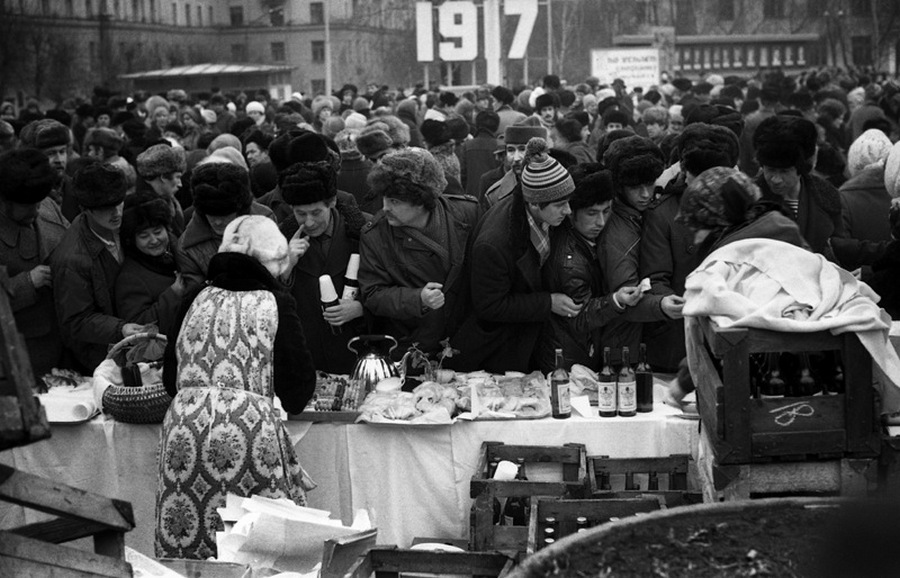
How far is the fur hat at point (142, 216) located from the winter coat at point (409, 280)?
38.6 inches

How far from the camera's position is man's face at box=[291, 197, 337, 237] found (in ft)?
20.2

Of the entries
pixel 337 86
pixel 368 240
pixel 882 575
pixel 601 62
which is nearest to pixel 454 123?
pixel 368 240

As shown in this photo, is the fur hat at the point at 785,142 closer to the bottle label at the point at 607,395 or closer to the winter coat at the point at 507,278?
the winter coat at the point at 507,278

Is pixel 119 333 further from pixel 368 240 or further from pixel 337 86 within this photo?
pixel 337 86

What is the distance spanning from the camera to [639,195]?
6.17 metres

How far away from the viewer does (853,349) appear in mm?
4449

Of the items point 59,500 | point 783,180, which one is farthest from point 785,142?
point 59,500

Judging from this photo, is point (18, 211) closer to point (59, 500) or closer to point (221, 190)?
point (221, 190)

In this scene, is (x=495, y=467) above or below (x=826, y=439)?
below

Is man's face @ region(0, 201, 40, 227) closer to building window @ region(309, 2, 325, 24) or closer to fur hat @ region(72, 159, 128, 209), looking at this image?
fur hat @ region(72, 159, 128, 209)

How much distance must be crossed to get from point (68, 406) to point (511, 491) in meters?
2.15

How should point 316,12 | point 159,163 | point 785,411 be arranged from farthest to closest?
point 316,12 < point 159,163 < point 785,411

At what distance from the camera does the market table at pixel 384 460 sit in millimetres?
5637

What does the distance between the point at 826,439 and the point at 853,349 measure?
344 millimetres
